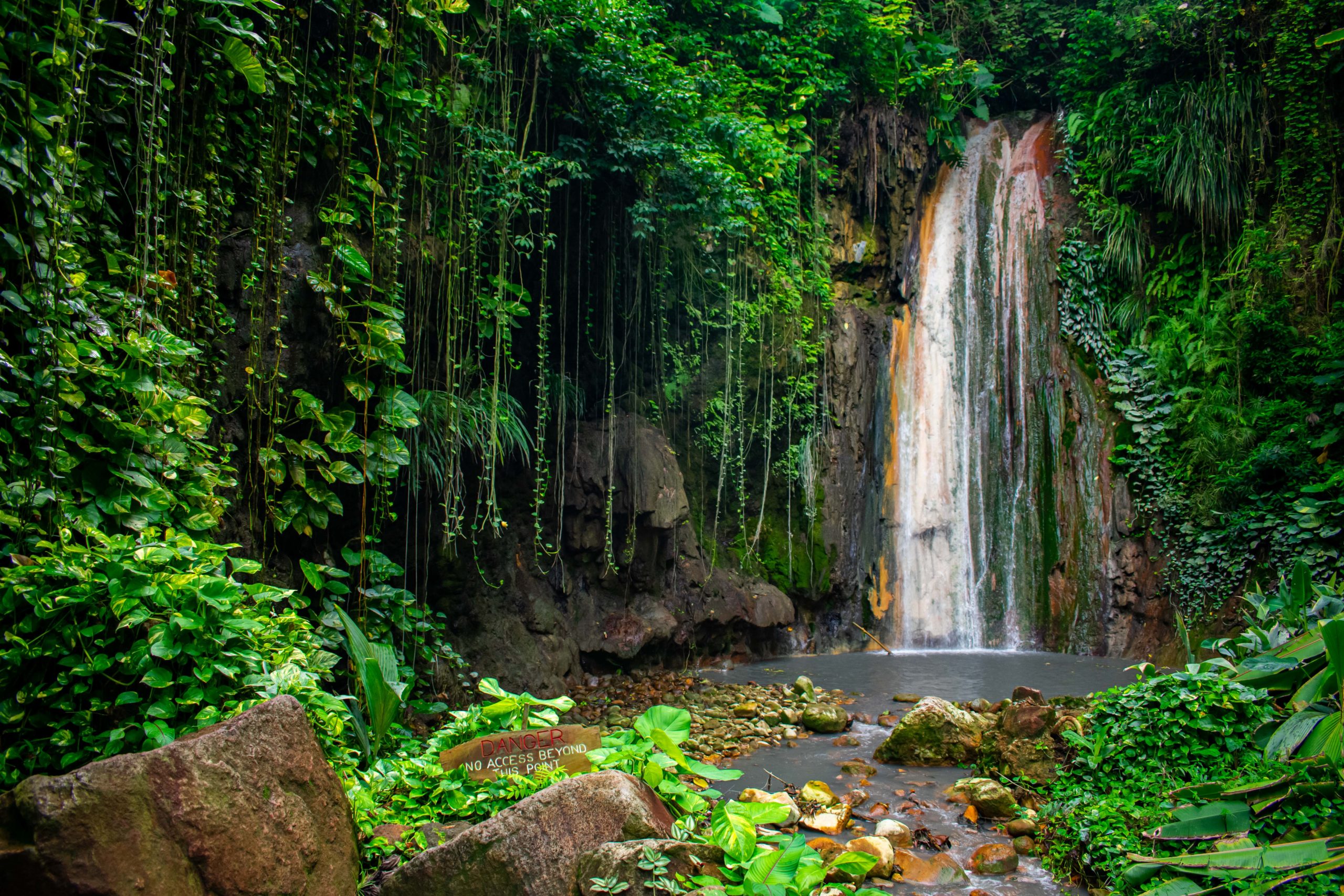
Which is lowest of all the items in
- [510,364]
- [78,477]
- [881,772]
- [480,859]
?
[881,772]

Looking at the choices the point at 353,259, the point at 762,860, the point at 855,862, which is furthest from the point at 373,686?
the point at 353,259

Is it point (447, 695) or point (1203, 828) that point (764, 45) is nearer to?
point (447, 695)

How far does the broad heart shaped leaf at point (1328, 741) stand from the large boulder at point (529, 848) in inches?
99.8

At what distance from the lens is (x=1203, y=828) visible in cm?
303

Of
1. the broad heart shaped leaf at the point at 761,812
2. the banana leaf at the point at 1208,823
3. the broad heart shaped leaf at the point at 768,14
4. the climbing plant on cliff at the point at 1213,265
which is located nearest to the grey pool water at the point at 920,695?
the banana leaf at the point at 1208,823

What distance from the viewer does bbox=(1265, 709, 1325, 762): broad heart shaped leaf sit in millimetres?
3080

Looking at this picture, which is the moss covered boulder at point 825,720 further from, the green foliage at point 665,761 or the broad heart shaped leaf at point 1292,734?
the green foliage at point 665,761

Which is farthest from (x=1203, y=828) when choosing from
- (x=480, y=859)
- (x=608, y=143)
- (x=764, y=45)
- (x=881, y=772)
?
(x=764, y=45)

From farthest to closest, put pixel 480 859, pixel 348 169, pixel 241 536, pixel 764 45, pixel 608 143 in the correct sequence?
1. pixel 764 45
2. pixel 608 143
3. pixel 348 169
4. pixel 241 536
5. pixel 480 859

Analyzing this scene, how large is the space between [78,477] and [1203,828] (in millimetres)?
4556

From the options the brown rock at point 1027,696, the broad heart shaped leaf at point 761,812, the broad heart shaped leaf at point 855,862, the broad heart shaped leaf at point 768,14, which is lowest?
the brown rock at point 1027,696

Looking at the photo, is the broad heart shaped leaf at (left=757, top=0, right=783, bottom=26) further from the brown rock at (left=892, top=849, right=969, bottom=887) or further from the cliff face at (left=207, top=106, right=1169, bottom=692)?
the brown rock at (left=892, top=849, right=969, bottom=887)

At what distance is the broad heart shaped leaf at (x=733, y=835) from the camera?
2.33 meters

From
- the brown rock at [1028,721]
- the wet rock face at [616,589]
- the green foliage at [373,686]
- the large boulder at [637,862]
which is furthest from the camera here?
the wet rock face at [616,589]
